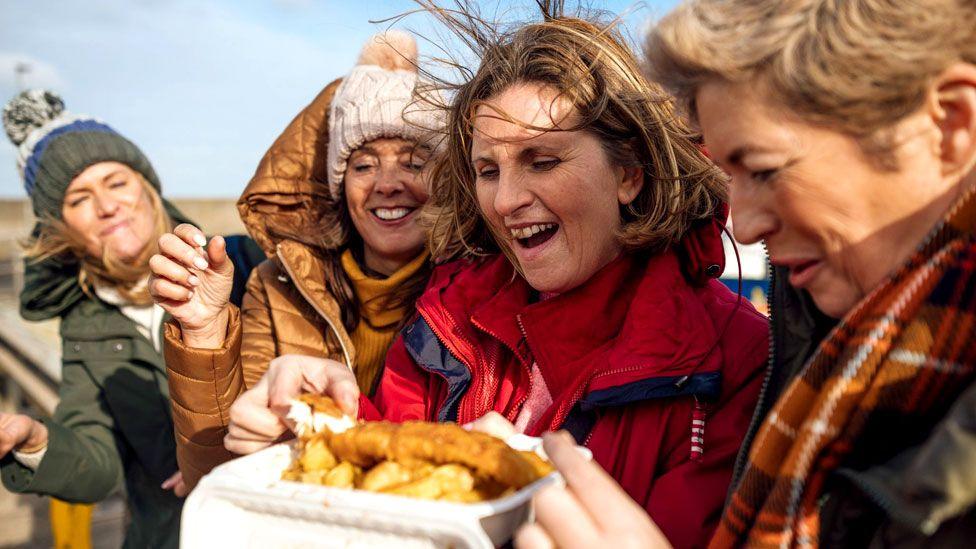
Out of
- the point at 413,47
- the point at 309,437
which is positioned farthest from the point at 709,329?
the point at 413,47

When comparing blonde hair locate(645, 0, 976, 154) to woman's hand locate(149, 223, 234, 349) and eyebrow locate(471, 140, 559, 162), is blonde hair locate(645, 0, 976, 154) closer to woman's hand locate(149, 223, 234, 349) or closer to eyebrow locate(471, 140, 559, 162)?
eyebrow locate(471, 140, 559, 162)

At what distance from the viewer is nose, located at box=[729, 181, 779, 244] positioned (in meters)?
1.61

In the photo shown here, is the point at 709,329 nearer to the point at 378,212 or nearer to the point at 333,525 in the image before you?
the point at 333,525

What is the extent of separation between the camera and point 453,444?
1.50 meters

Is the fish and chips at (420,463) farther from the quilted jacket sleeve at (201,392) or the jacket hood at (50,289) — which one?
the jacket hood at (50,289)

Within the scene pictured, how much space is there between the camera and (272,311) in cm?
330

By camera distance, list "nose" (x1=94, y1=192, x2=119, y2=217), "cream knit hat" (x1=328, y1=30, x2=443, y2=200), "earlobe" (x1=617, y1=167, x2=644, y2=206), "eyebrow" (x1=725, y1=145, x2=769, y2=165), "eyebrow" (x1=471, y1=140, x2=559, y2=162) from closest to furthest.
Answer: "eyebrow" (x1=725, y1=145, x2=769, y2=165) → "eyebrow" (x1=471, y1=140, x2=559, y2=162) → "earlobe" (x1=617, y1=167, x2=644, y2=206) → "cream knit hat" (x1=328, y1=30, x2=443, y2=200) → "nose" (x1=94, y1=192, x2=119, y2=217)

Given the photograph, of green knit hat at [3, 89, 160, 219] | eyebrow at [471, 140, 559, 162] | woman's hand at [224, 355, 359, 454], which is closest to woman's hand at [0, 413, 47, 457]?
green knit hat at [3, 89, 160, 219]

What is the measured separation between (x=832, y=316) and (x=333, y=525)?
1.04 meters

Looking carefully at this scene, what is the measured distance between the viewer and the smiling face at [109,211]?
14.2ft

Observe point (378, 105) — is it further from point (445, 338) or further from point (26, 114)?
point (26, 114)

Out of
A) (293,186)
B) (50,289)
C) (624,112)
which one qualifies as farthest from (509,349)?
(50,289)

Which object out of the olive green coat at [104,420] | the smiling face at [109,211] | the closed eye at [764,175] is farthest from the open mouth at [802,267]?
the smiling face at [109,211]

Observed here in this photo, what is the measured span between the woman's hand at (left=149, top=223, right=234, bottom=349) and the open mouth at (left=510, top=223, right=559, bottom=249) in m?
0.88
